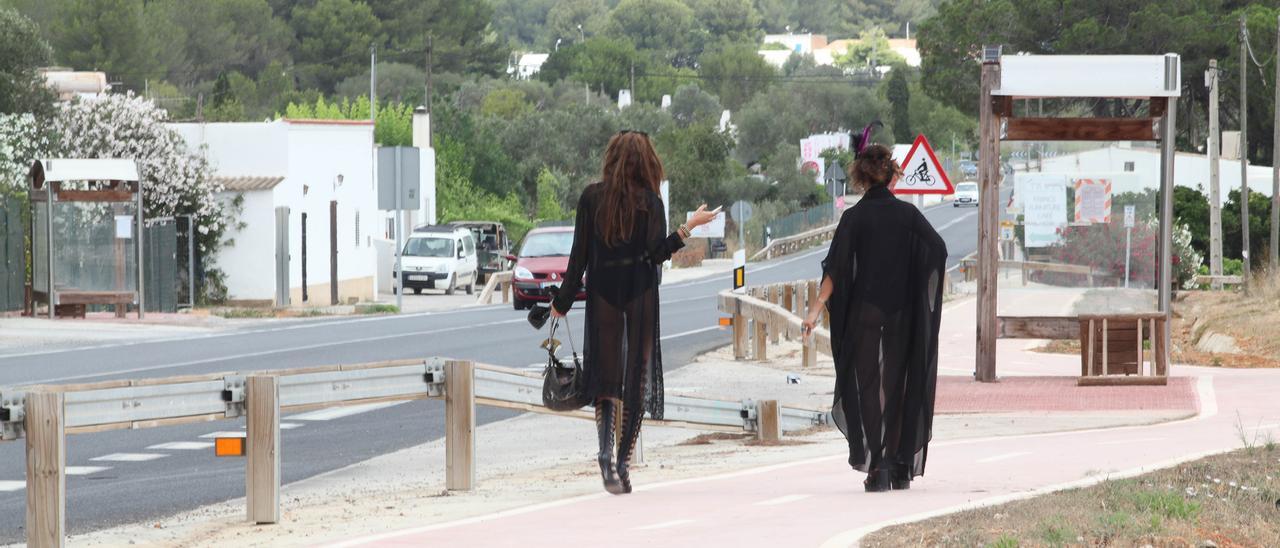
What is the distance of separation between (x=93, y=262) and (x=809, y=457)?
2225cm

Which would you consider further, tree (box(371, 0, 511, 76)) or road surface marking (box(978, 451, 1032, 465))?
tree (box(371, 0, 511, 76))

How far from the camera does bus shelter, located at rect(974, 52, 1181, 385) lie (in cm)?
1802

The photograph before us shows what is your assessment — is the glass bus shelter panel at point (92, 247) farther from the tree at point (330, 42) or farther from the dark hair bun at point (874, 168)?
the tree at point (330, 42)

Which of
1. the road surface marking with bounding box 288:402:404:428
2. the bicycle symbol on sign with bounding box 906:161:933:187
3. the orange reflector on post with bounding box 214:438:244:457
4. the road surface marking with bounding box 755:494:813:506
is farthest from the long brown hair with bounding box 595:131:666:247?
the bicycle symbol on sign with bounding box 906:161:933:187

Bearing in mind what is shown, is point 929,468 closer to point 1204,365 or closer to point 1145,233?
point 1145,233

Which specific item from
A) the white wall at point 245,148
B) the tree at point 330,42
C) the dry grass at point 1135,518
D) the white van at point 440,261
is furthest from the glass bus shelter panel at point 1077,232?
the tree at point 330,42

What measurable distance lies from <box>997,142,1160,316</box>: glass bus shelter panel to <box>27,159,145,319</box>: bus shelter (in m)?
16.6

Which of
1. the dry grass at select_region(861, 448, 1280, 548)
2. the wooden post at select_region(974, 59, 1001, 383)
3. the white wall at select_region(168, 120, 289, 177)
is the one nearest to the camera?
the dry grass at select_region(861, 448, 1280, 548)

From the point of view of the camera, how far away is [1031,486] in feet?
31.1

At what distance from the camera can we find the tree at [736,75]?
16675cm

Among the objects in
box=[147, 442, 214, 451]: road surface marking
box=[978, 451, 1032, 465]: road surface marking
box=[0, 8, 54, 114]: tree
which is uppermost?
box=[0, 8, 54, 114]: tree

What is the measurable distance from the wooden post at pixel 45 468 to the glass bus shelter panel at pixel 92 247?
2411 cm

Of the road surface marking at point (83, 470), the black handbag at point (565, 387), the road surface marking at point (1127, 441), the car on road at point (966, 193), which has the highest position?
the car on road at point (966, 193)

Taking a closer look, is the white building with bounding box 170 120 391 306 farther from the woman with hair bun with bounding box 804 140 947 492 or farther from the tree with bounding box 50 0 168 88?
the tree with bounding box 50 0 168 88
